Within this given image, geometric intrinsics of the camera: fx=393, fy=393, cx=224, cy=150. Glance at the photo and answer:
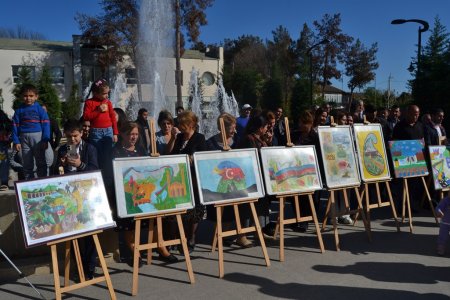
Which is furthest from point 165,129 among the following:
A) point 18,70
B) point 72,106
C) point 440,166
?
point 18,70

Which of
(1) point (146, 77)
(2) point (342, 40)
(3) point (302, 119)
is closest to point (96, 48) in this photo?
(1) point (146, 77)

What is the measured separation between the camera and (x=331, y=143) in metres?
5.44

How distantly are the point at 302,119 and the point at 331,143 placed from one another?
0.88 metres

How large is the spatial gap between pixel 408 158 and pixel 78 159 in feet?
15.8

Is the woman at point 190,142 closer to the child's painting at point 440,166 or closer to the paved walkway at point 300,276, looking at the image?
the paved walkway at point 300,276

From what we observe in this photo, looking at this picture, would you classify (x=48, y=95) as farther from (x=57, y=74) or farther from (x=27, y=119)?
(x=27, y=119)

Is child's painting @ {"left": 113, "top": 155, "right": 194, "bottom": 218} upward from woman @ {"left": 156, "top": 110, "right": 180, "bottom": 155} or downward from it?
downward

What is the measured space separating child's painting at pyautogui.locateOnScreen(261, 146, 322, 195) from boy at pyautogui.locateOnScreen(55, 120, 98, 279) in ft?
6.78

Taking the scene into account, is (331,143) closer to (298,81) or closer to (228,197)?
(228,197)

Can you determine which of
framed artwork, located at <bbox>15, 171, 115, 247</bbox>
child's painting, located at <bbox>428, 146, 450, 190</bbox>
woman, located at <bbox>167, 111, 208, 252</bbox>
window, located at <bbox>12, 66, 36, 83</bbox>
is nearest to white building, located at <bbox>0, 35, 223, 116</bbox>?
window, located at <bbox>12, 66, 36, 83</bbox>

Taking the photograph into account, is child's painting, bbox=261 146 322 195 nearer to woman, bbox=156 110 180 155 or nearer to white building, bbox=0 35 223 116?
woman, bbox=156 110 180 155

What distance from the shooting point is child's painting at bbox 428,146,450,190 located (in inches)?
237

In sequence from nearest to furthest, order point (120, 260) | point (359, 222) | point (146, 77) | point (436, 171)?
point (120, 260) < point (436, 171) < point (359, 222) < point (146, 77)

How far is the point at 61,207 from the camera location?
11.8ft
